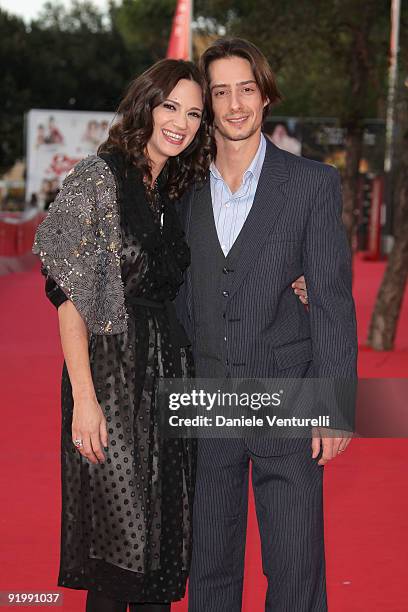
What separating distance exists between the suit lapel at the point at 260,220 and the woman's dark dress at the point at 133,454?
0.18 metres

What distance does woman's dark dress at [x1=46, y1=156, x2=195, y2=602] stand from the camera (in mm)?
3688

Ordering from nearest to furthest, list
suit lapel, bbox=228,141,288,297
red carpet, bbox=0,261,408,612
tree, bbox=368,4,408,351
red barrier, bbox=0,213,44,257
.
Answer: suit lapel, bbox=228,141,288,297, red carpet, bbox=0,261,408,612, tree, bbox=368,4,408,351, red barrier, bbox=0,213,44,257

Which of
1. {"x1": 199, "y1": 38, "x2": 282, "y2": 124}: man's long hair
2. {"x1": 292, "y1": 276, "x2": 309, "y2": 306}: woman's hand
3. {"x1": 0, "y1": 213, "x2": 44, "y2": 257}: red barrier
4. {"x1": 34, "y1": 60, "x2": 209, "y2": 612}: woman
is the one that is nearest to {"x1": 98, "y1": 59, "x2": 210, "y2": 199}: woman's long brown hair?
{"x1": 34, "y1": 60, "x2": 209, "y2": 612}: woman

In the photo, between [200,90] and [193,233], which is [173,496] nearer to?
[193,233]

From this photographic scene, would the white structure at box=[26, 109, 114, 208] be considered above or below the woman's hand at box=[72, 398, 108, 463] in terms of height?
below

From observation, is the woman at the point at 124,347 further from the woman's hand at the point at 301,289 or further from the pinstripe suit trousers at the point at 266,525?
the woman's hand at the point at 301,289

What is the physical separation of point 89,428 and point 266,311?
2.13ft

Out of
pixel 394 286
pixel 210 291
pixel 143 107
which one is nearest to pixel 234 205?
pixel 210 291

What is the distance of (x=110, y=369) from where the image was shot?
12.1 feet

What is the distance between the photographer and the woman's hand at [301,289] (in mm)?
3877

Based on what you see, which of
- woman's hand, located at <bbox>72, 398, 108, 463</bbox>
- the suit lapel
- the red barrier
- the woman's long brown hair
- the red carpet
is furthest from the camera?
the red barrier

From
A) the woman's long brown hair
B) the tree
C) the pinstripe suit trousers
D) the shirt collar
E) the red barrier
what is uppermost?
the woman's long brown hair

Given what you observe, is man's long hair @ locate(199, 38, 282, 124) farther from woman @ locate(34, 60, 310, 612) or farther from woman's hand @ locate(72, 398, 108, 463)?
woman's hand @ locate(72, 398, 108, 463)

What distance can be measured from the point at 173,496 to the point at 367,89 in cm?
1682
